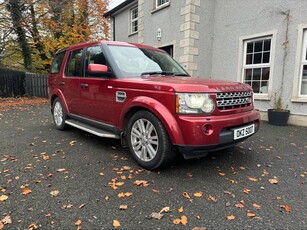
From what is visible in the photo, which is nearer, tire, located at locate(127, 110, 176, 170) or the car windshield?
tire, located at locate(127, 110, 176, 170)

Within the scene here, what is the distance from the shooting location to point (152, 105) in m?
2.97

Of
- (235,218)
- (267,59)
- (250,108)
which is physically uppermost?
(267,59)

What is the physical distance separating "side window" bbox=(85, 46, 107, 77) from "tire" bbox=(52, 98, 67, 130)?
58.3 inches

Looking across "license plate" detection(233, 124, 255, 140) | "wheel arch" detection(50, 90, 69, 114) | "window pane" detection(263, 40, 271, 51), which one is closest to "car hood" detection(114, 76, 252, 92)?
"license plate" detection(233, 124, 255, 140)

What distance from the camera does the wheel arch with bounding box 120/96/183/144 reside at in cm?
277

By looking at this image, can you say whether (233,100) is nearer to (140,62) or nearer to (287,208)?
(287,208)

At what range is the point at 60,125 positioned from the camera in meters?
5.52

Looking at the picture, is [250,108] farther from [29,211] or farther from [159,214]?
[29,211]

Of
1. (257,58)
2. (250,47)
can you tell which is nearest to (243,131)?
(257,58)

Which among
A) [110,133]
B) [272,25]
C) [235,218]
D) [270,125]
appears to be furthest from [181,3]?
[235,218]

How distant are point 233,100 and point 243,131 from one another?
449mm

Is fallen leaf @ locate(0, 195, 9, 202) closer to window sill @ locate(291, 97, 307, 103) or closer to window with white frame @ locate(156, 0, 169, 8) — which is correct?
window sill @ locate(291, 97, 307, 103)

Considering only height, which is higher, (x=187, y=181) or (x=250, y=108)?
(x=250, y=108)

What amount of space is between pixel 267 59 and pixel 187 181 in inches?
241
